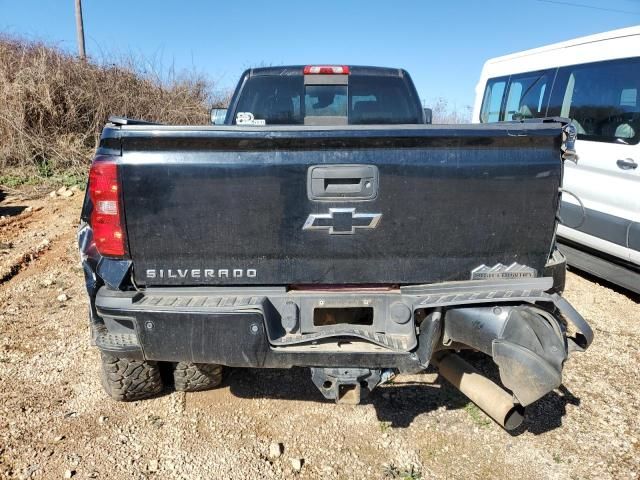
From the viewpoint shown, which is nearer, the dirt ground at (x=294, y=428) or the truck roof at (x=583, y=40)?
the dirt ground at (x=294, y=428)

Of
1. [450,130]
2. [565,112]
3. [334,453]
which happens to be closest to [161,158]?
[450,130]

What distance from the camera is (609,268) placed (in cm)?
492

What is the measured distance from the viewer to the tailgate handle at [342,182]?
2.23 metres

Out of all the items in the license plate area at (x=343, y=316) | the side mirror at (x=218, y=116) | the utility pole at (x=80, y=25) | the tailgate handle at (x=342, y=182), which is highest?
the utility pole at (x=80, y=25)

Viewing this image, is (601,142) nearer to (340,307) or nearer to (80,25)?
(340,307)

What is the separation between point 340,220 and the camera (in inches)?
89.7

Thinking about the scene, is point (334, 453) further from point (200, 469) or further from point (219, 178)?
point (219, 178)

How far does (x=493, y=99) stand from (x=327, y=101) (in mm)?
4366

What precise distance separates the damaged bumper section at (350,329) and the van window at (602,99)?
10.8 ft

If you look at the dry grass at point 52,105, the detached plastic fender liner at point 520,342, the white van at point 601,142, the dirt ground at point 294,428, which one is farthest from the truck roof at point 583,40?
the dry grass at point 52,105

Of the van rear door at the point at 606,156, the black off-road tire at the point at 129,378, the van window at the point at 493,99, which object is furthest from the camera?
the van window at the point at 493,99

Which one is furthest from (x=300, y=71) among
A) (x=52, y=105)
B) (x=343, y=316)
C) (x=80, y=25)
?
(x=80, y=25)

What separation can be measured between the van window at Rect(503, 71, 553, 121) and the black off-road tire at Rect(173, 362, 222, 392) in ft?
17.1

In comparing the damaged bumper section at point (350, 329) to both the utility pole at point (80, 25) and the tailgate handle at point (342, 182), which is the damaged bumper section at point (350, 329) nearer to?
the tailgate handle at point (342, 182)
